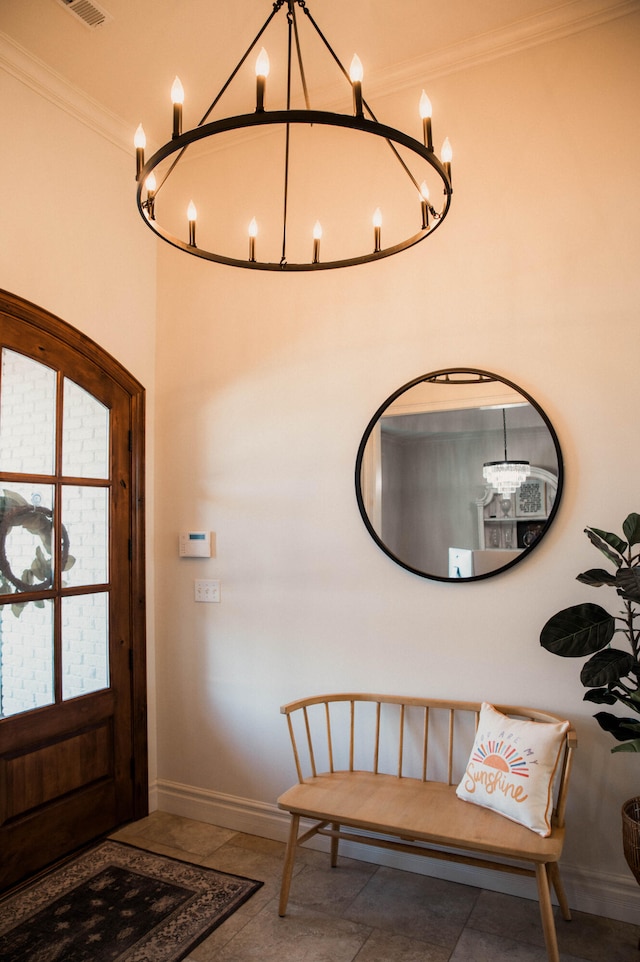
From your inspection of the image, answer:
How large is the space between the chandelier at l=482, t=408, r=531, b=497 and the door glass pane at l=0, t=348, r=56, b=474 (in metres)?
1.85

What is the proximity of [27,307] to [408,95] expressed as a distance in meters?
1.89

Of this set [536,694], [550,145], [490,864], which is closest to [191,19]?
[550,145]

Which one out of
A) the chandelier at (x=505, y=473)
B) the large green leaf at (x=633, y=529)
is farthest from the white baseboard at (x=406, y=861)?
the chandelier at (x=505, y=473)

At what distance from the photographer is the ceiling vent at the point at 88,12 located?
96.8 inches

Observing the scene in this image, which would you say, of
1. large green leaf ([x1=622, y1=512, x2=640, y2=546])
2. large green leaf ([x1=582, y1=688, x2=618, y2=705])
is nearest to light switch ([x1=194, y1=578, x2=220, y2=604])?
large green leaf ([x1=582, y1=688, x2=618, y2=705])

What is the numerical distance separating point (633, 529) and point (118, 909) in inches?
89.1

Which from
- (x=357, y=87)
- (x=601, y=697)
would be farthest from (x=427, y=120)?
(x=601, y=697)

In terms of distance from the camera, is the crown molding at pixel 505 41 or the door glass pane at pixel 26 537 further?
the door glass pane at pixel 26 537

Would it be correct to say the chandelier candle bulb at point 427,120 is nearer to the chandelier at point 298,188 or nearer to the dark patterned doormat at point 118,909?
the chandelier at point 298,188

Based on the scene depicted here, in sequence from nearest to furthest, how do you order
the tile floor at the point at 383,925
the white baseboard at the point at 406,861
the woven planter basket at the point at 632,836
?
the woven planter basket at the point at 632,836 → the tile floor at the point at 383,925 → the white baseboard at the point at 406,861

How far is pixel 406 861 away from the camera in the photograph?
263 cm

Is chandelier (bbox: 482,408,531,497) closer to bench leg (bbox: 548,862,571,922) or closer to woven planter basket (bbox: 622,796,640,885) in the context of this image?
woven planter basket (bbox: 622,796,640,885)

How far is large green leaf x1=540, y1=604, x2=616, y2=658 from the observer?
209 cm

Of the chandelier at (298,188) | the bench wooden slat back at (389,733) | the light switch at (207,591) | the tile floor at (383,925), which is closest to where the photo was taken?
the tile floor at (383,925)
